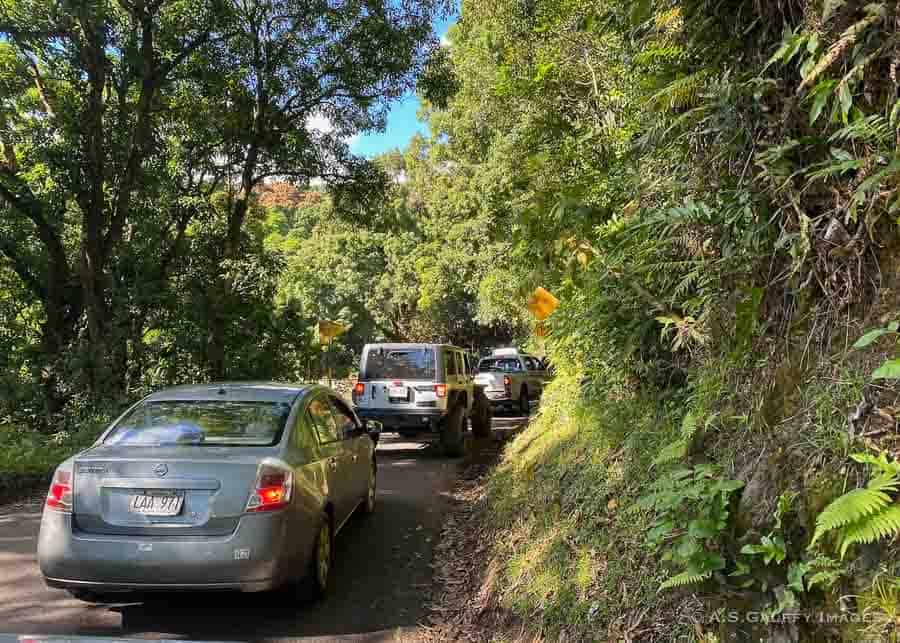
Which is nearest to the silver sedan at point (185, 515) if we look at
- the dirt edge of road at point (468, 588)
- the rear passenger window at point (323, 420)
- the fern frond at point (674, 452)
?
the rear passenger window at point (323, 420)

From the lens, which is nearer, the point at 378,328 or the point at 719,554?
the point at 719,554

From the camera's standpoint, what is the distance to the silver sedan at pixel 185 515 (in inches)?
167

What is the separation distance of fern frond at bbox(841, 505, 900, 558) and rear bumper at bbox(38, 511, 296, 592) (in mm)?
3336

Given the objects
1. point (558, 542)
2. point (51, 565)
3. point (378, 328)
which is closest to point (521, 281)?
point (558, 542)

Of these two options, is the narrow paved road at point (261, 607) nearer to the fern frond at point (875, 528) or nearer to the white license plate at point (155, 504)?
the white license plate at point (155, 504)

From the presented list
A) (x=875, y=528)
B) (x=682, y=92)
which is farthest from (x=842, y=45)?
(x=875, y=528)

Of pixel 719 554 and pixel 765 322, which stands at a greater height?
pixel 765 322

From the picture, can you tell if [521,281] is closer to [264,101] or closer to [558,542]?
[558,542]

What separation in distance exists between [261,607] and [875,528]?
4.15 metres

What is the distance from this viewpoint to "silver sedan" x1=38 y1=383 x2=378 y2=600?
425 cm

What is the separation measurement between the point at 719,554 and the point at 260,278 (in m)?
12.9

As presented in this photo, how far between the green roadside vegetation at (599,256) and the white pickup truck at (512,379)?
5412 millimetres

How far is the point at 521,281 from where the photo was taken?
31.0ft

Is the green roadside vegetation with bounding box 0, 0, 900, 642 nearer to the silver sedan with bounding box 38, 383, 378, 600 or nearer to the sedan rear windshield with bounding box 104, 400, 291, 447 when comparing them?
the silver sedan with bounding box 38, 383, 378, 600
